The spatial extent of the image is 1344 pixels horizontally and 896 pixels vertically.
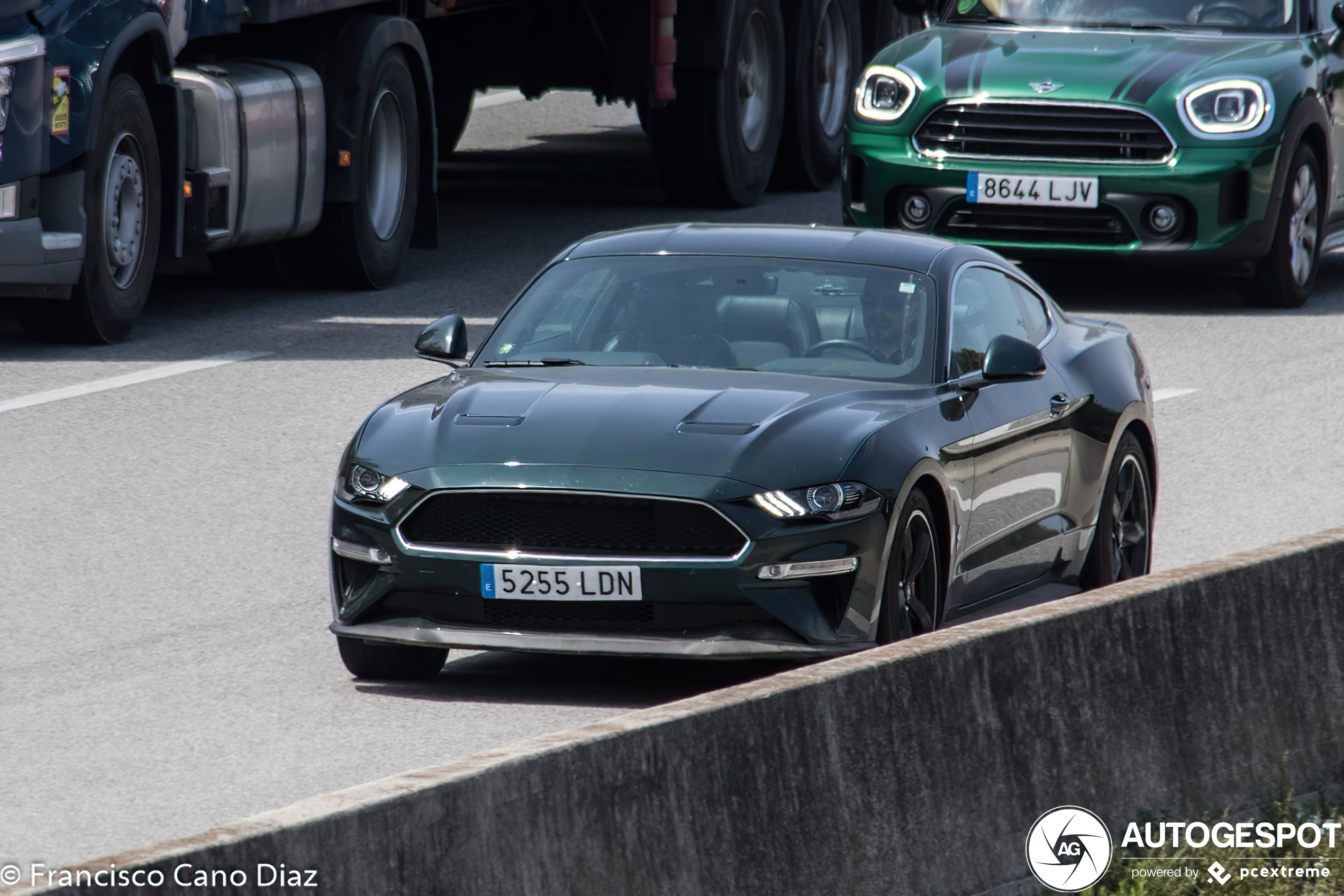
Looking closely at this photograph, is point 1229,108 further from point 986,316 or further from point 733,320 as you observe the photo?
point 733,320

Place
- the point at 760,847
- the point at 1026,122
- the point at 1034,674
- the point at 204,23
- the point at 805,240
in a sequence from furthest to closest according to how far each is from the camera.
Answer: the point at 1026,122, the point at 204,23, the point at 805,240, the point at 1034,674, the point at 760,847

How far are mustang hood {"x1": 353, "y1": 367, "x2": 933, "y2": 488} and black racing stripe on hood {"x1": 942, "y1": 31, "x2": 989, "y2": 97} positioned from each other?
7.80m

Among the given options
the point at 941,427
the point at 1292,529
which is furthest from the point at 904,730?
the point at 1292,529

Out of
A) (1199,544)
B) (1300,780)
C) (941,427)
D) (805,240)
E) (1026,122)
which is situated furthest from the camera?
(1026,122)

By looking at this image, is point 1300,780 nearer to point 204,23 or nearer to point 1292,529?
point 1292,529

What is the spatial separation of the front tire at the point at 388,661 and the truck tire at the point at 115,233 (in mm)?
5809

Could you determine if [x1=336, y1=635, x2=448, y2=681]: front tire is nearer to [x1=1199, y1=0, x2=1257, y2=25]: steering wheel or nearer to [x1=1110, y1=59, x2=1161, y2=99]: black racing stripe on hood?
[x1=1110, y1=59, x2=1161, y2=99]: black racing stripe on hood

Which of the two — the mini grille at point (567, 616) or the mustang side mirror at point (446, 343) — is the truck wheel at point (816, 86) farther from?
the mini grille at point (567, 616)

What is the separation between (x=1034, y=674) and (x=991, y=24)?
10.7 meters

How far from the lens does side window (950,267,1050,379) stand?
8195 mm

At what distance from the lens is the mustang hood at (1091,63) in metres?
15.0

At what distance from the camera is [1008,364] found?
26.0 ft

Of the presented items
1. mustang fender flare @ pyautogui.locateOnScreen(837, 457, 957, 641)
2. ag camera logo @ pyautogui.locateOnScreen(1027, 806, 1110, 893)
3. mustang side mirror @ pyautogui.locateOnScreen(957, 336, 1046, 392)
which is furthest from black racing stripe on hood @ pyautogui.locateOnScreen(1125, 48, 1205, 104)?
ag camera logo @ pyautogui.locateOnScreen(1027, 806, 1110, 893)

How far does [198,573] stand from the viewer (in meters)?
8.85
